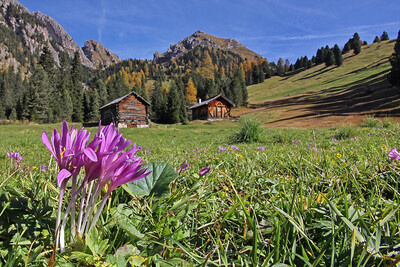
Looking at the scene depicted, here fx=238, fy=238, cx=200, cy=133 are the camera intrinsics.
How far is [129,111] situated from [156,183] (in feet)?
126

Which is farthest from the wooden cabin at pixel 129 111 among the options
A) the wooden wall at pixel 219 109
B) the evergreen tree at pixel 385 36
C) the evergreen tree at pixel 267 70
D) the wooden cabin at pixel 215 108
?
the evergreen tree at pixel 385 36

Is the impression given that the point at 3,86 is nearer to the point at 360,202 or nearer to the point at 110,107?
the point at 110,107

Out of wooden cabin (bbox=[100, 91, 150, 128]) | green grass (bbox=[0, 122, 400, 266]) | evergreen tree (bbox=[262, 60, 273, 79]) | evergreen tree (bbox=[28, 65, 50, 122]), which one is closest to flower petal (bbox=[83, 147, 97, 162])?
A: green grass (bbox=[0, 122, 400, 266])

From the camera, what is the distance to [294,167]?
2240 mm

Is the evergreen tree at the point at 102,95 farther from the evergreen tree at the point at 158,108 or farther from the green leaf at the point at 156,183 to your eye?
the green leaf at the point at 156,183

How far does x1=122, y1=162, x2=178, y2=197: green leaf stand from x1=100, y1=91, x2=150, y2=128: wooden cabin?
36655 mm

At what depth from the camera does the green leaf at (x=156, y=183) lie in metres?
1.28

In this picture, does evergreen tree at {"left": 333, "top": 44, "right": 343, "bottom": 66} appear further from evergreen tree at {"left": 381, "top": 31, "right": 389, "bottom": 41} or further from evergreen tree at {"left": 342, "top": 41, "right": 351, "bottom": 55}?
evergreen tree at {"left": 381, "top": 31, "right": 389, "bottom": 41}

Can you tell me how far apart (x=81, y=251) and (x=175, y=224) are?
0.42 metres

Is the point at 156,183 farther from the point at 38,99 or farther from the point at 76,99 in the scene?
the point at 76,99

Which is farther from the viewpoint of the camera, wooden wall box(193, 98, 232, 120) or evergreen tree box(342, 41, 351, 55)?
evergreen tree box(342, 41, 351, 55)

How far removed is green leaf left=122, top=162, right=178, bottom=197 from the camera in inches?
50.4

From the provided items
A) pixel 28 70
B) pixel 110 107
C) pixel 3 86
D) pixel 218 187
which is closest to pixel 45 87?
pixel 110 107

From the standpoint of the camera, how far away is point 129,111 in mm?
37781
